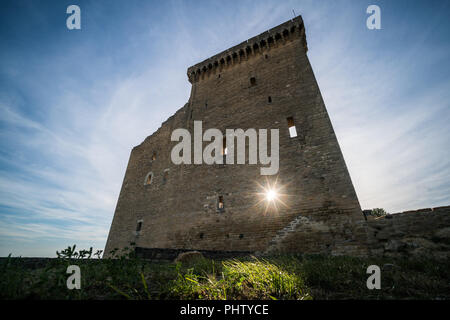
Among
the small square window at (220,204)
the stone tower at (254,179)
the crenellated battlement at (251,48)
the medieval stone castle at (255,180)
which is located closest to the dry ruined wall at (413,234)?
the medieval stone castle at (255,180)

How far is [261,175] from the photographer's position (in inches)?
355

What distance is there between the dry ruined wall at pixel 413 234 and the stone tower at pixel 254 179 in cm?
47

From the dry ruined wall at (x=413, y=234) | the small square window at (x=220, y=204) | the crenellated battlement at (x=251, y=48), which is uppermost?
the crenellated battlement at (x=251, y=48)

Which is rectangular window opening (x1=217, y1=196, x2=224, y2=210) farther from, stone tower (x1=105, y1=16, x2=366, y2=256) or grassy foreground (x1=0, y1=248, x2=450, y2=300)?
grassy foreground (x1=0, y1=248, x2=450, y2=300)

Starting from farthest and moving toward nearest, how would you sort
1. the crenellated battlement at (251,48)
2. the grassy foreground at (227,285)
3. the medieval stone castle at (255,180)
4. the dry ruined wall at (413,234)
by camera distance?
the crenellated battlement at (251,48) → the medieval stone castle at (255,180) → the dry ruined wall at (413,234) → the grassy foreground at (227,285)

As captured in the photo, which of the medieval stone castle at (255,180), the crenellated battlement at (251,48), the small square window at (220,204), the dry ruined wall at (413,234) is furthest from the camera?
the crenellated battlement at (251,48)

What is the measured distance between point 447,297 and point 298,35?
13129 mm

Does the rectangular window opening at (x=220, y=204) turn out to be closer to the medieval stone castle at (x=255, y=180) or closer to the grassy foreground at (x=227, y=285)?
the medieval stone castle at (x=255, y=180)

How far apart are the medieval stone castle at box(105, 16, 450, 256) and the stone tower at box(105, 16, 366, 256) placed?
0.04 meters

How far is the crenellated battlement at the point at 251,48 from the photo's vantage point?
11484 mm

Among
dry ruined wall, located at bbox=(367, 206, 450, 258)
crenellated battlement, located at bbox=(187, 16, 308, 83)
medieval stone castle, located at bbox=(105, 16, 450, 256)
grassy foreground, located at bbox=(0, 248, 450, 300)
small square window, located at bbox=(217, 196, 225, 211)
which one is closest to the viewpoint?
grassy foreground, located at bbox=(0, 248, 450, 300)

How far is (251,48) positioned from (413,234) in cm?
1265

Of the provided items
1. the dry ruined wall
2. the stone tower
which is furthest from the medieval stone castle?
the dry ruined wall

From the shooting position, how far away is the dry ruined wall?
478 cm
